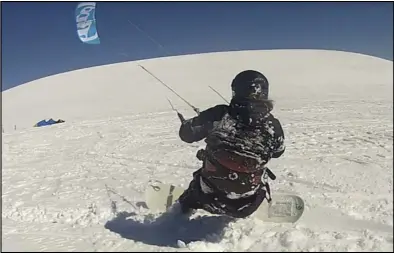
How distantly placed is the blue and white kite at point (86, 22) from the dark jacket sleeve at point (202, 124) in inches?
89.8

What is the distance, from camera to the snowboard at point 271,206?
3982 mm

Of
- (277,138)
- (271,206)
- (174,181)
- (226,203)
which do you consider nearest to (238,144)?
(277,138)

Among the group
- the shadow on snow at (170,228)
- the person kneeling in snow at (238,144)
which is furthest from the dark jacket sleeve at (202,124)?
the shadow on snow at (170,228)

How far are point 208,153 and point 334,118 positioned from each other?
24.2 feet

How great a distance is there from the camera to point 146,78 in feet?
114

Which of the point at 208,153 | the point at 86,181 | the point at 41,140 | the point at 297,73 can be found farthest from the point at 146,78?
the point at 208,153

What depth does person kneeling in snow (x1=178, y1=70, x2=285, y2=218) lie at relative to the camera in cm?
341

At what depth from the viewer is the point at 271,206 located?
4.07 meters

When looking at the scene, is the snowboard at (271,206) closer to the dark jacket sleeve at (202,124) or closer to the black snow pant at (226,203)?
the black snow pant at (226,203)

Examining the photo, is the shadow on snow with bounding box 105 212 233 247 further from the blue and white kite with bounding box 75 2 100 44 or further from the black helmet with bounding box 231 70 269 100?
the blue and white kite with bounding box 75 2 100 44

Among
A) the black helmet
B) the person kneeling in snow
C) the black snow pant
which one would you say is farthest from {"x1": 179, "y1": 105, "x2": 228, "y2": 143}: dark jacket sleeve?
the black snow pant

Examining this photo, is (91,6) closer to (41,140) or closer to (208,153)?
(208,153)

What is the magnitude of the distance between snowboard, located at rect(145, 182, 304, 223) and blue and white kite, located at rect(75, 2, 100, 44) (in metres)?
1.86

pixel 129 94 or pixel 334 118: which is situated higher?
pixel 334 118
